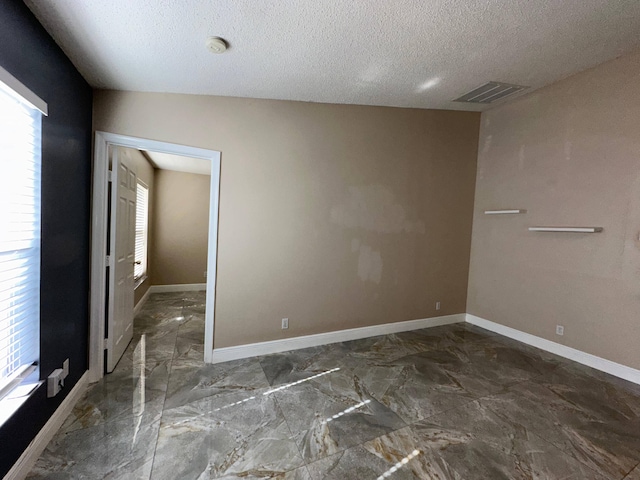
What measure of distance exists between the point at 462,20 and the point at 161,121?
2.37 metres

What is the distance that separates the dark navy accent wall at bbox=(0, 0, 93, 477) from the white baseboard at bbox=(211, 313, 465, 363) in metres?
1.15

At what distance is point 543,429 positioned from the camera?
1.92 metres

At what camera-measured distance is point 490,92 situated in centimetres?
298

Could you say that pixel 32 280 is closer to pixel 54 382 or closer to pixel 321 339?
pixel 54 382

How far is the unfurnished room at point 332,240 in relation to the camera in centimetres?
156

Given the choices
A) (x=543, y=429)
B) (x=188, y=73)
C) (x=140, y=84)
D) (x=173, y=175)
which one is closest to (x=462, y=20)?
(x=188, y=73)

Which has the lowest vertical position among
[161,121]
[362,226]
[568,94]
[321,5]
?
[362,226]

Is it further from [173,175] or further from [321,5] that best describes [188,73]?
[173,175]

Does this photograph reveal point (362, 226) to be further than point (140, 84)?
Yes

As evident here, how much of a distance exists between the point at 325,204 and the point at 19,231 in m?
2.33

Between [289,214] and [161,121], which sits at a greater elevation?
[161,121]

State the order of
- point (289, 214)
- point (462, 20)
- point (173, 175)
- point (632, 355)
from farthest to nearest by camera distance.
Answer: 1. point (173, 175)
2. point (289, 214)
3. point (632, 355)
4. point (462, 20)

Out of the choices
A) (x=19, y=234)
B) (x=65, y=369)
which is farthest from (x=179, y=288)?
(x=19, y=234)

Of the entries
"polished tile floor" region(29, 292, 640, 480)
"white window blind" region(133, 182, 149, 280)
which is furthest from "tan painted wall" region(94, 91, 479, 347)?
"white window blind" region(133, 182, 149, 280)
